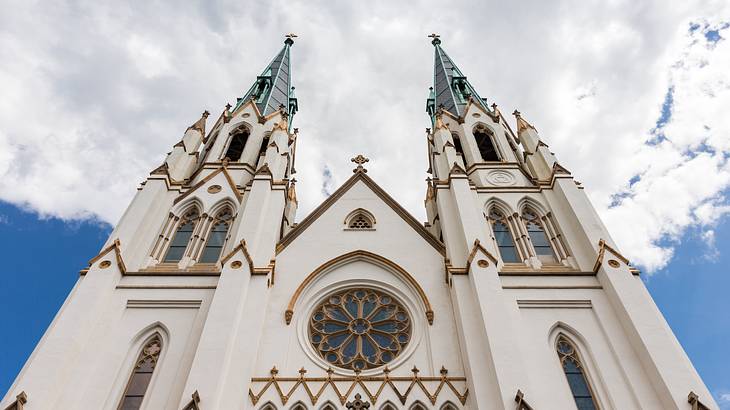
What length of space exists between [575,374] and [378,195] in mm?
8678

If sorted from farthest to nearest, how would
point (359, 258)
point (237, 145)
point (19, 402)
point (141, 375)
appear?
point (237, 145) < point (359, 258) < point (141, 375) < point (19, 402)

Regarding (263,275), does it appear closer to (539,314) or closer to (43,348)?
(43,348)

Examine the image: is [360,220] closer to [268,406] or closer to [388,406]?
[388,406]

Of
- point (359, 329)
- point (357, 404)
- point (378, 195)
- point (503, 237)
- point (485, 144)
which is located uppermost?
point (485, 144)

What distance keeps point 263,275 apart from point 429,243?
5271mm

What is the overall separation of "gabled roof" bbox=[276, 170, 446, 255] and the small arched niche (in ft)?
2.84

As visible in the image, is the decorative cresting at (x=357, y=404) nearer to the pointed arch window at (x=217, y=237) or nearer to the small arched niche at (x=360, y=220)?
the small arched niche at (x=360, y=220)

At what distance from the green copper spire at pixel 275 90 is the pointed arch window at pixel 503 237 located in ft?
45.1

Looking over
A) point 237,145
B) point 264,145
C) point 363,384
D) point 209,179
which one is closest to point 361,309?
point 363,384

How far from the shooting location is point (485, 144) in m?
→ 21.6

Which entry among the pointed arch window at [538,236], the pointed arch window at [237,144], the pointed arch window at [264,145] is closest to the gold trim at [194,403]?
the pointed arch window at [538,236]

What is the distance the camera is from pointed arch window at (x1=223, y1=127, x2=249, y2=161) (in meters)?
21.3

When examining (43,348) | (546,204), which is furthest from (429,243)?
(43,348)

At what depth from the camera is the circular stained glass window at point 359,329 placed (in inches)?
479
